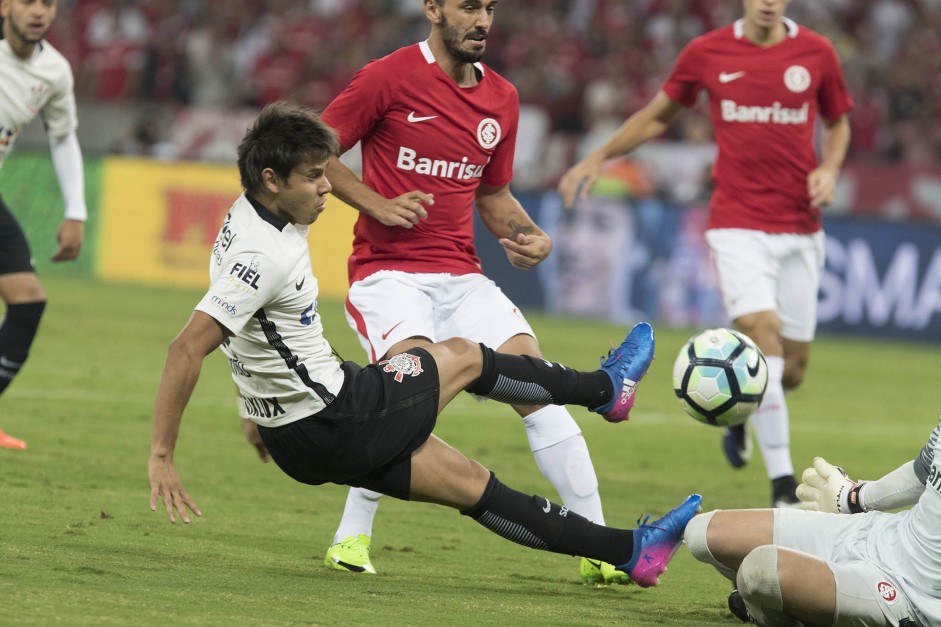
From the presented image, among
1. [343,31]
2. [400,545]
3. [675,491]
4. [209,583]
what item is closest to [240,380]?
[209,583]

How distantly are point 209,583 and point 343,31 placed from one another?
63.6ft

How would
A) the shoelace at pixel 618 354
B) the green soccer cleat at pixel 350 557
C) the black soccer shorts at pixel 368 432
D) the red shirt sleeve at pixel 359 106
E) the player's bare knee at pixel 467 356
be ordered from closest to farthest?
the black soccer shorts at pixel 368 432, the player's bare knee at pixel 467 356, the green soccer cleat at pixel 350 557, the shoelace at pixel 618 354, the red shirt sleeve at pixel 359 106

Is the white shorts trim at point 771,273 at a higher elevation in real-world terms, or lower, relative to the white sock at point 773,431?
higher

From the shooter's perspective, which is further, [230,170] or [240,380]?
[230,170]

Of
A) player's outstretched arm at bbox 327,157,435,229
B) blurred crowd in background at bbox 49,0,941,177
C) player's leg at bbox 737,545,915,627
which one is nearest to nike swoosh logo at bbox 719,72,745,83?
player's outstretched arm at bbox 327,157,435,229

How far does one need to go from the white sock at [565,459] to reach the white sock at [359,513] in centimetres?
69

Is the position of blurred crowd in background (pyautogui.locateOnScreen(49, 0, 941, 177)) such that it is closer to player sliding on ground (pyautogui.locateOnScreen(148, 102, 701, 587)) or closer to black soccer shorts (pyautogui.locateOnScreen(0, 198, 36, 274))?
black soccer shorts (pyautogui.locateOnScreen(0, 198, 36, 274))

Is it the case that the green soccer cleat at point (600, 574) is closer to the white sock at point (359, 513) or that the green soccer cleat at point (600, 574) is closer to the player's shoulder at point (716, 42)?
the white sock at point (359, 513)

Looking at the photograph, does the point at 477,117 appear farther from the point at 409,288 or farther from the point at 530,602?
the point at 530,602

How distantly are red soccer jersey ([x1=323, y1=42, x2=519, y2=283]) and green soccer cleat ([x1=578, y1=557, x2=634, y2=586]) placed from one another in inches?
53.2

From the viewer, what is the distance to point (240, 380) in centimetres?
533

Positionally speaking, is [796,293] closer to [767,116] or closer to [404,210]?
[767,116]

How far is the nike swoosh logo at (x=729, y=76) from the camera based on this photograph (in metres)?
8.64

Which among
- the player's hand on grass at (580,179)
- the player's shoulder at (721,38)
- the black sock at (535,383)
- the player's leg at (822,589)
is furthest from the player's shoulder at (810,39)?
the player's leg at (822,589)
